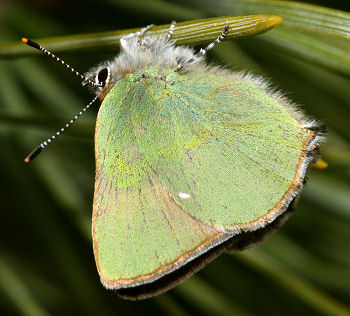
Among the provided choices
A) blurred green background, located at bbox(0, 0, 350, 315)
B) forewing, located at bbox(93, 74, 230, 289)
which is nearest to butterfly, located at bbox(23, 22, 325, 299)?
forewing, located at bbox(93, 74, 230, 289)

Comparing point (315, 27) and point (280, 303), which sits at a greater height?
point (315, 27)

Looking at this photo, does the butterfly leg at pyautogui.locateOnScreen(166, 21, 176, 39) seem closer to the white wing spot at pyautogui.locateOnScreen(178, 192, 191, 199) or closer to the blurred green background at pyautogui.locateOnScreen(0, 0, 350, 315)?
the blurred green background at pyautogui.locateOnScreen(0, 0, 350, 315)

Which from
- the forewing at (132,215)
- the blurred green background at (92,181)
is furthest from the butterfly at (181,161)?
the blurred green background at (92,181)

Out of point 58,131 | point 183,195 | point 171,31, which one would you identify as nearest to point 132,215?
point 183,195

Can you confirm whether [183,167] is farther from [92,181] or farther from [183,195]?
[92,181]

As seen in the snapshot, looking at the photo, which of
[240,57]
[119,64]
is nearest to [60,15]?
[119,64]

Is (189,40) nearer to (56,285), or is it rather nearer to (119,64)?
(119,64)

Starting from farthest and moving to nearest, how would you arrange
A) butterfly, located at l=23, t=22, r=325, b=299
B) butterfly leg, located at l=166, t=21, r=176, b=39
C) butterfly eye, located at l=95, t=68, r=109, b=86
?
1. butterfly eye, located at l=95, t=68, r=109, b=86
2. butterfly, located at l=23, t=22, r=325, b=299
3. butterfly leg, located at l=166, t=21, r=176, b=39
